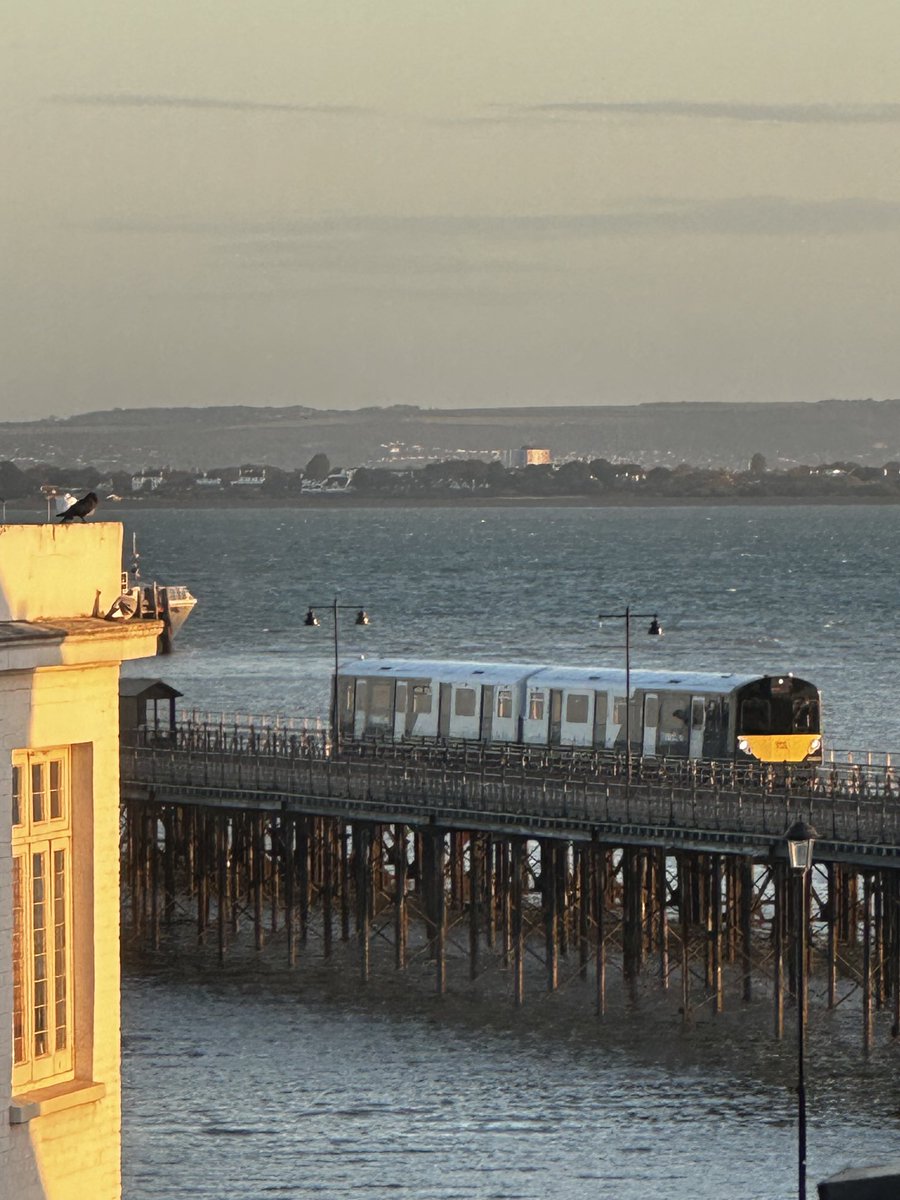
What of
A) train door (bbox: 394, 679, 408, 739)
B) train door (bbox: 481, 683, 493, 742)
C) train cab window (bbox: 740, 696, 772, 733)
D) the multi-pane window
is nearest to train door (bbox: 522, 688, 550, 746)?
train door (bbox: 481, 683, 493, 742)

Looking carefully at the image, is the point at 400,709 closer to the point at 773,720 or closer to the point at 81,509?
the point at 773,720

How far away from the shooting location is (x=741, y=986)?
179 feet

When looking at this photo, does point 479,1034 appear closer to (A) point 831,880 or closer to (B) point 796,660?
(A) point 831,880

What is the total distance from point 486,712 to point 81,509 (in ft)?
136

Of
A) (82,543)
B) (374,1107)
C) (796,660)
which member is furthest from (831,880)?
(796,660)

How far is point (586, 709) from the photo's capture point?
208ft

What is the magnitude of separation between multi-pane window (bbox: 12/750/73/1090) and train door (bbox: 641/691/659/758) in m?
39.3

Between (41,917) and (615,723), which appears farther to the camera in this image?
(615,723)

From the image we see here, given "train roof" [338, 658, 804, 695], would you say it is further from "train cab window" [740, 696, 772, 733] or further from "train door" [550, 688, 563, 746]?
"train cab window" [740, 696, 772, 733]

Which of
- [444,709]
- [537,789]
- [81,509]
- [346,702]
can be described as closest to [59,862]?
[81,509]

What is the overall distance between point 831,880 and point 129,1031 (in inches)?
543

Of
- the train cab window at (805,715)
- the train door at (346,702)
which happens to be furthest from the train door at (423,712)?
the train cab window at (805,715)

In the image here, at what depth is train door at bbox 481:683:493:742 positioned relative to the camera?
215 ft

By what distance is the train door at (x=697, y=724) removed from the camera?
60.7 meters
